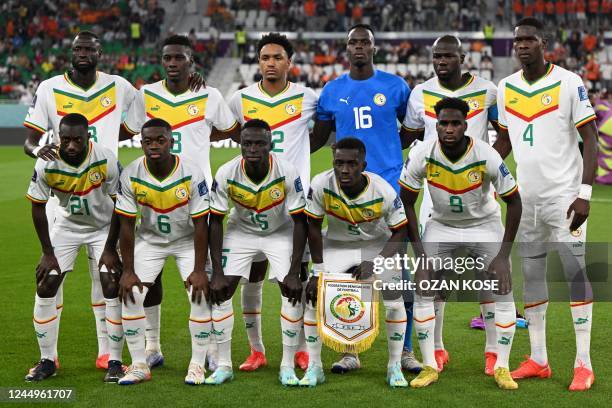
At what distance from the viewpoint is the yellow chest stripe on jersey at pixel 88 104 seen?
7.23 m

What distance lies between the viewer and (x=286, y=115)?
7.32 metres

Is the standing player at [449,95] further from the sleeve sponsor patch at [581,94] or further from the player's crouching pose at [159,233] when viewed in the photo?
the player's crouching pose at [159,233]

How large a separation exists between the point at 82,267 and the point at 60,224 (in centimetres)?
451

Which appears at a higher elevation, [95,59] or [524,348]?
[95,59]

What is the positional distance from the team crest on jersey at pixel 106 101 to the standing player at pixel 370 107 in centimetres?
166

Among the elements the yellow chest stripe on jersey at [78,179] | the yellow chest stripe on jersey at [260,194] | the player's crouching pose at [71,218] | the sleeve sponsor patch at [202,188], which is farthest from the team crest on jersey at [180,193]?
the yellow chest stripe on jersey at [78,179]

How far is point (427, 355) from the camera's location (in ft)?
21.6

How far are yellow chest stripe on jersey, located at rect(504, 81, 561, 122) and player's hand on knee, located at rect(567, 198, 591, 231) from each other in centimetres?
69

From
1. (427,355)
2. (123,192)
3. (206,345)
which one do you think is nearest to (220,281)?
(206,345)

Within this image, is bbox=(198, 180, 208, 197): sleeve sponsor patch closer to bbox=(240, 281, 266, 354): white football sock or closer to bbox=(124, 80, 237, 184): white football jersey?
bbox=(124, 80, 237, 184): white football jersey

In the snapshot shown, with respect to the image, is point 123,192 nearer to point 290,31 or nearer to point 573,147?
point 573,147

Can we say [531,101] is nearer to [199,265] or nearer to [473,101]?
[473,101]

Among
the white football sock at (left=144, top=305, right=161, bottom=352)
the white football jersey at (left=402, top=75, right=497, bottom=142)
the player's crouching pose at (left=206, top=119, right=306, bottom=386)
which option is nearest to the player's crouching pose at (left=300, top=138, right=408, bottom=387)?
the player's crouching pose at (left=206, top=119, right=306, bottom=386)

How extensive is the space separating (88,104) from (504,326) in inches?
136
